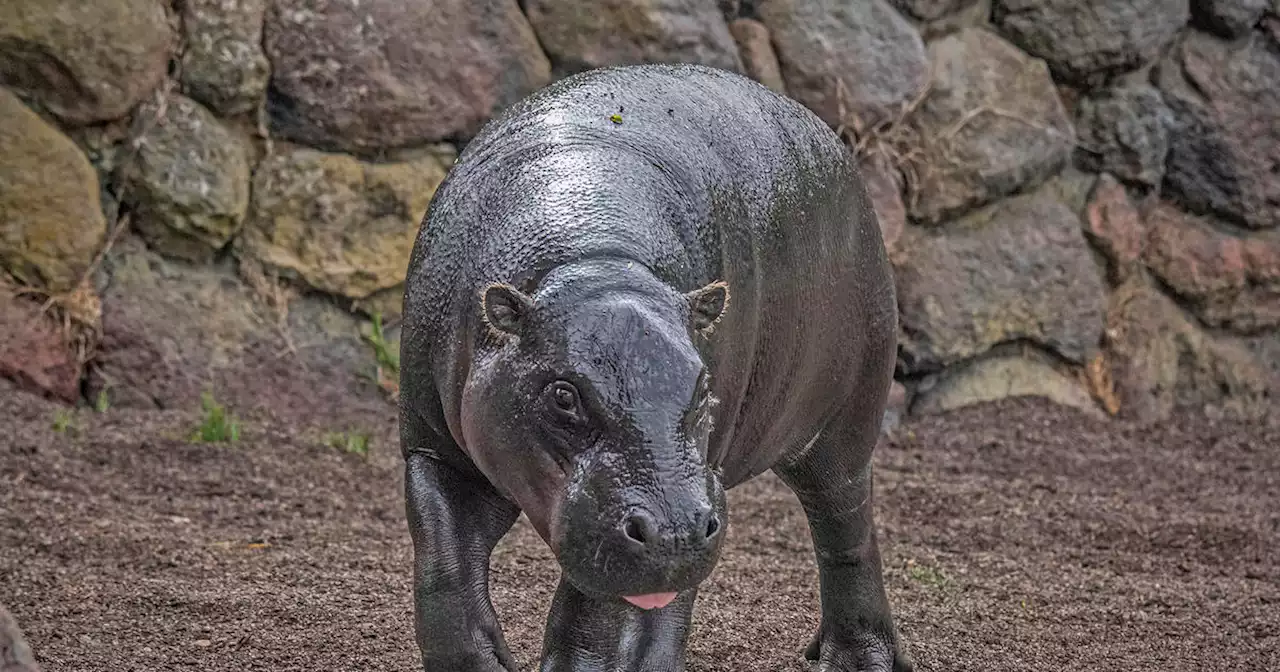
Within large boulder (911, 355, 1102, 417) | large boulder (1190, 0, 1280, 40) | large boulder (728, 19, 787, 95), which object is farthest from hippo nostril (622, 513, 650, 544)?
large boulder (1190, 0, 1280, 40)

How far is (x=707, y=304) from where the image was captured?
2713 millimetres

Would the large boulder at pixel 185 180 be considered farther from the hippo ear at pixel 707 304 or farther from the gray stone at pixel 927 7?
the hippo ear at pixel 707 304

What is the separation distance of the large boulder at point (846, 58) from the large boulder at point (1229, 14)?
1.26 metres

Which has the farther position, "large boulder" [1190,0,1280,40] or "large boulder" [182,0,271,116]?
"large boulder" [1190,0,1280,40]

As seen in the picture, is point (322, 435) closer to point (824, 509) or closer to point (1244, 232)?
point (824, 509)

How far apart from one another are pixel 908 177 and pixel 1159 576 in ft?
7.23

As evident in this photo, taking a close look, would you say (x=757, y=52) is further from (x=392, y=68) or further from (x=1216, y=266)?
(x=1216, y=266)

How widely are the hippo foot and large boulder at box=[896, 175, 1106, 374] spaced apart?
116 inches

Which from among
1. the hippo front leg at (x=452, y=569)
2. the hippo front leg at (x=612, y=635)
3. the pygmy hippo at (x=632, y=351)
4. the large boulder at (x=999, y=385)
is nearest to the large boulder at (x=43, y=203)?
the pygmy hippo at (x=632, y=351)

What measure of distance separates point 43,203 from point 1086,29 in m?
→ 3.85

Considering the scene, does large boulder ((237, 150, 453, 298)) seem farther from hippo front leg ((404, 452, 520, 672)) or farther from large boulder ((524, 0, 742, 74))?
hippo front leg ((404, 452, 520, 672))

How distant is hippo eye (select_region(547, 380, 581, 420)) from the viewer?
2529mm

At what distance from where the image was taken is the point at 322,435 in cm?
594

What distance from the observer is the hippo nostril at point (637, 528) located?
241cm
